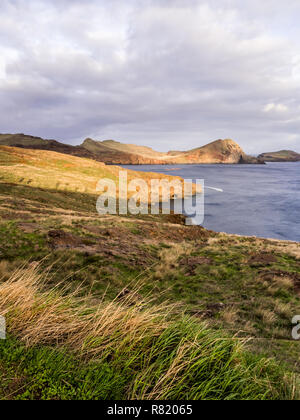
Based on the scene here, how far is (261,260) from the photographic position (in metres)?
13.3

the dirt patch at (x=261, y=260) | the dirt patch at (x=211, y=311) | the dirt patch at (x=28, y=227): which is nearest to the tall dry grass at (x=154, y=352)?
the dirt patch at (x=211, y=311)

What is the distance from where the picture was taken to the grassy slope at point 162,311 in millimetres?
2576

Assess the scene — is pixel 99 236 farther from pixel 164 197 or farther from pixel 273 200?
pixel 273 200

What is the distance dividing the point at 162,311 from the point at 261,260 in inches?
399

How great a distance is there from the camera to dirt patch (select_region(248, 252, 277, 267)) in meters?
12.6

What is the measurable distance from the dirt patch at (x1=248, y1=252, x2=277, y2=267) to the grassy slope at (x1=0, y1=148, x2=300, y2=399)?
0.05 metres

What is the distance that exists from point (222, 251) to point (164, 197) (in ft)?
161

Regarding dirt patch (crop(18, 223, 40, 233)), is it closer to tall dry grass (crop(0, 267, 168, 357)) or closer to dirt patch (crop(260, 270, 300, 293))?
tall dry grass (crop(0, 267, 168, 357))

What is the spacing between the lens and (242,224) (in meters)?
50.2

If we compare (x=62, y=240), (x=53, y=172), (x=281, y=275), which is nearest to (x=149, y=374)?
(x=281, y=275)

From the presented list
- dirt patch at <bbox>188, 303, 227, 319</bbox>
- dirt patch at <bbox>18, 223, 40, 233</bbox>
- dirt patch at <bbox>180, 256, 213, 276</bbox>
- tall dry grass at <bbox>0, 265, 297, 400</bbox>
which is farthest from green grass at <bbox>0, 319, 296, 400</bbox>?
dirt patch at <bbox>18, 223, 40, 233</bbox>

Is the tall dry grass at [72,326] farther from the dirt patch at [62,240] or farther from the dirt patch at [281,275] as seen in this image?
the dirt patch at [281,275]

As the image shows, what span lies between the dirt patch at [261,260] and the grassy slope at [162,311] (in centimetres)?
5

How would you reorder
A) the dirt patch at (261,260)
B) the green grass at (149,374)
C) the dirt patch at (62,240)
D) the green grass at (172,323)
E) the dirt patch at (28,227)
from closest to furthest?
the green grass at (149,374) < the green grass at (172,323) < the dirt patch at (62,240) < the dirt patch at (261,260) < the dirt patch at (28,227)
